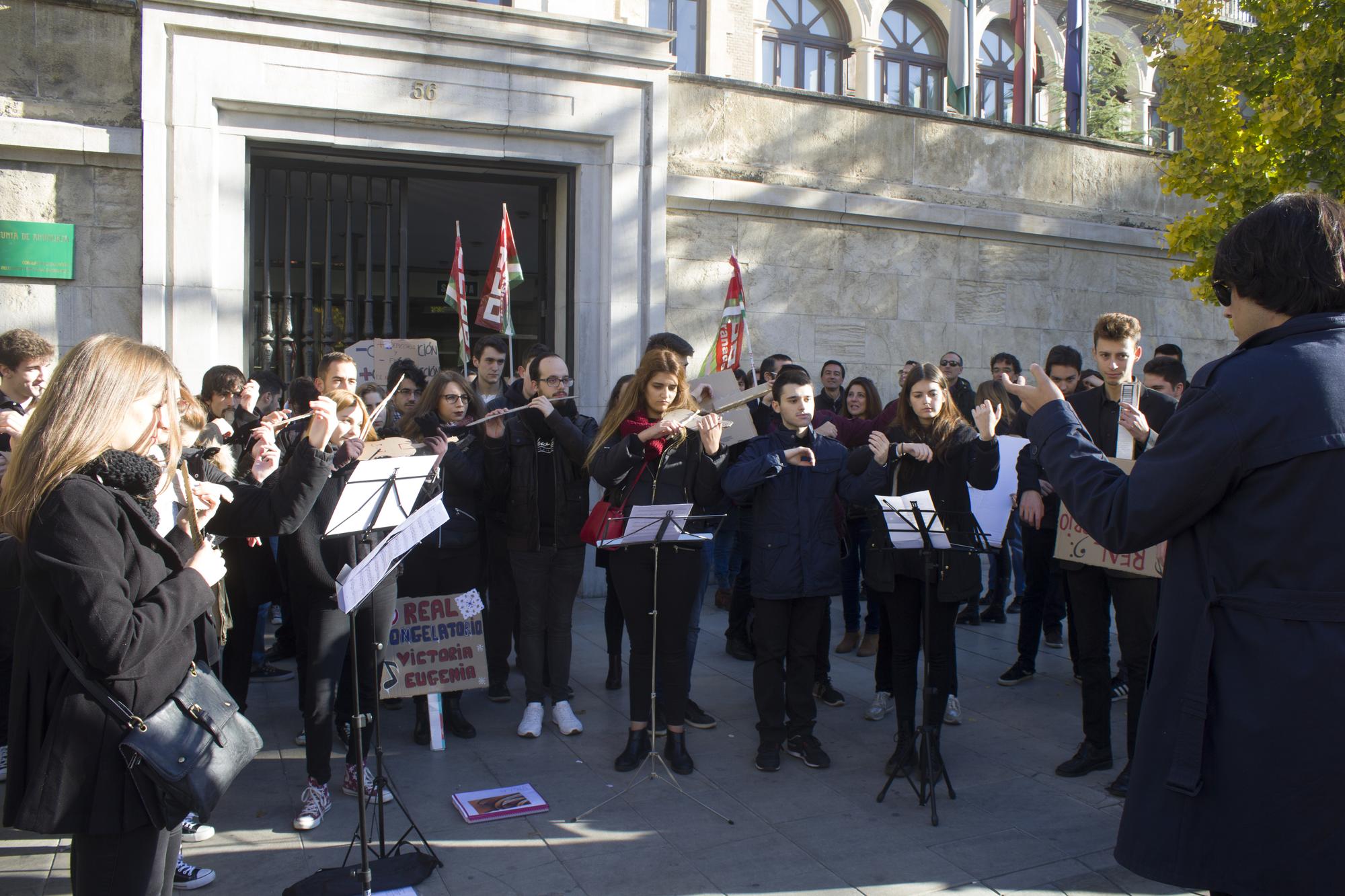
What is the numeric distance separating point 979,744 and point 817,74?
1654 centimetres

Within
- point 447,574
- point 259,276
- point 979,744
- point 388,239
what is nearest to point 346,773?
A: point 447,574

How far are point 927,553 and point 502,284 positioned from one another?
15.6 feet

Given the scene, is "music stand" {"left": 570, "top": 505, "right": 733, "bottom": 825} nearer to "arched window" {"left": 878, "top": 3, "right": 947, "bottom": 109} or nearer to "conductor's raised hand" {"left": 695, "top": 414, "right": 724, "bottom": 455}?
Result: "conductor's raised hand" {"left": 695, "top": 414, "right": 724, "bottom": 455}

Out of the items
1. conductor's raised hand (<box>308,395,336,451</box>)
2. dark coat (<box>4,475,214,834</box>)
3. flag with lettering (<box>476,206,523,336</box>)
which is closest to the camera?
dark coat (<box>4,475,214,834</box>)

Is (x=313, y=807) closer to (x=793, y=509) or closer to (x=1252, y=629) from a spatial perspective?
(x=793, y=509)

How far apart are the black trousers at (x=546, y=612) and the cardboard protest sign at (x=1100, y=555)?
259cm

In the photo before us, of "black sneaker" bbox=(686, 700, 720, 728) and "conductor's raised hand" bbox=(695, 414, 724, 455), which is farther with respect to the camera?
"black sneaker" bbox=(686, 700, 720, 728)

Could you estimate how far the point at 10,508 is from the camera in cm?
243

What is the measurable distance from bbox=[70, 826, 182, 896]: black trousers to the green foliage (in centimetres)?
823

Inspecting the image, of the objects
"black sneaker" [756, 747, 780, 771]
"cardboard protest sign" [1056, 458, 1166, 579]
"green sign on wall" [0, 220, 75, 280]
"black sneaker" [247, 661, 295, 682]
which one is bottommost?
"black sneaker" [247, 661, 295, 682]

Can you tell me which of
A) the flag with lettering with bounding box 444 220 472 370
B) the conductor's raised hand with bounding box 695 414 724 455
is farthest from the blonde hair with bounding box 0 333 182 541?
the flag with lettering with bounding box 444 220 472 370

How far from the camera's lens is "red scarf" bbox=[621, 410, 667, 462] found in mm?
5156

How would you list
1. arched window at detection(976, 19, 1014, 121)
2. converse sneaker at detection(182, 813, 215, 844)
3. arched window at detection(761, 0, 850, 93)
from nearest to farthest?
converse sneaker at detection(182, 813, 215, 844), arched window at detection(761, 0, 850, 93), arched window at detection(976, 19, 1014, 121)

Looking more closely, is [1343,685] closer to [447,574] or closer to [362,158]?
[447,574]
